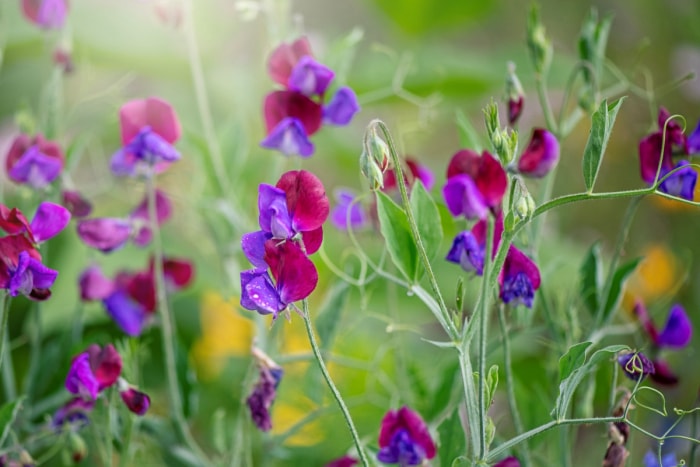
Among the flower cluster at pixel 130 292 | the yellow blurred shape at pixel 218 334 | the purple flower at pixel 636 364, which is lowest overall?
the yellow blurred shape at pixel 218 334

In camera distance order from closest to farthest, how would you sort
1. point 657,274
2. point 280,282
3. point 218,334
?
1. point 280,282
2. point 218,334
3. point 657,274

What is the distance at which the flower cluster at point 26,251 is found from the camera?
475 mm

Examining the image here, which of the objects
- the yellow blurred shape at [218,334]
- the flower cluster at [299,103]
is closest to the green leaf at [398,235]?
the flower cluster at [299,103]

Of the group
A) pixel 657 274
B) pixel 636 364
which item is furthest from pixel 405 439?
pixel 657 274

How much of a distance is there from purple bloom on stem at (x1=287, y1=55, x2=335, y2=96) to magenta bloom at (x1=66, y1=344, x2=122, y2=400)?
19cm

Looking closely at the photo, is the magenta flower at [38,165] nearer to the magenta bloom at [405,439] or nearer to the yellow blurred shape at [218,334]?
the magenta bloom at [405,439]

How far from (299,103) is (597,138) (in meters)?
0.22

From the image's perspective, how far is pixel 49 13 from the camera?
70cm

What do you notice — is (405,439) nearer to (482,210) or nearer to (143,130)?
(482,210)

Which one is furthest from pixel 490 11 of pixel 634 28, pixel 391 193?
pixel 391 193

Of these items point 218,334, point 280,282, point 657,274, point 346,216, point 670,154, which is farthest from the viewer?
point 657,274

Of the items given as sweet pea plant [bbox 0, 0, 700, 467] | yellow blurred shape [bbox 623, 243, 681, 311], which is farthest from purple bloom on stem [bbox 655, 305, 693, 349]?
yellow blurred shape [bbox 623, 243, 681, 311]

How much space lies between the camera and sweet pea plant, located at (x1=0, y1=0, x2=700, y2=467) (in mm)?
444

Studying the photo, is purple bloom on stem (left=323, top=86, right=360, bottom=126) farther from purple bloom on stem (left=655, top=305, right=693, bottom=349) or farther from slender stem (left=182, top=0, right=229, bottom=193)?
purple bloom on stem (left=655, top=305, right=693, bottom=349)
